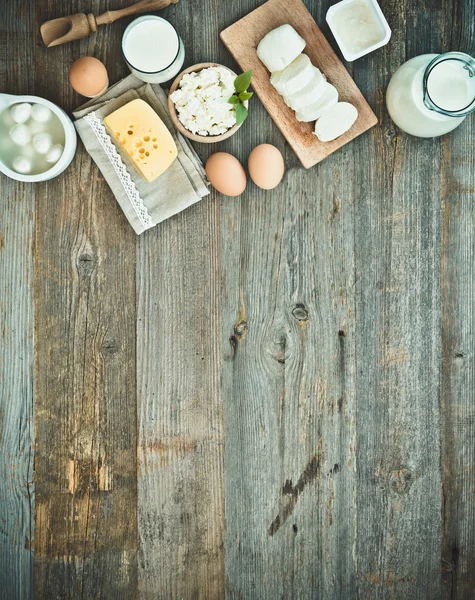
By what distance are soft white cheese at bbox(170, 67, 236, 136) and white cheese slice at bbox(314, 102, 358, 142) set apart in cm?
14

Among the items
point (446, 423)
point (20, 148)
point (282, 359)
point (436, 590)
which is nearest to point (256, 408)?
point (282, 359)

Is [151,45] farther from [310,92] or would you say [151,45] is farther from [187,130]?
[310,92]

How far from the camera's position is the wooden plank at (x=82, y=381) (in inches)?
34.2

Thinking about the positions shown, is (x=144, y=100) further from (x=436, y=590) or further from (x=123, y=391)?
(x=436, y=590)

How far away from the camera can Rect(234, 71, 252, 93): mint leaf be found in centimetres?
76

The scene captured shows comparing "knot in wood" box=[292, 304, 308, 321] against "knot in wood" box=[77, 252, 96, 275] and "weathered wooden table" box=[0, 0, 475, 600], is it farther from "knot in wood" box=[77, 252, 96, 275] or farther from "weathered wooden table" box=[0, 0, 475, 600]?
"knot in wood" box=[77, 252, 96, 275]

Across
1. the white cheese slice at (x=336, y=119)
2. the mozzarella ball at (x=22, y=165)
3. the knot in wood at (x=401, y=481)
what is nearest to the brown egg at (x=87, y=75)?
the mozzarella ball at (x=22, y=165)

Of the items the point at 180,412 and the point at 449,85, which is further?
the point at 180,412

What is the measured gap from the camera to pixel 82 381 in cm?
88

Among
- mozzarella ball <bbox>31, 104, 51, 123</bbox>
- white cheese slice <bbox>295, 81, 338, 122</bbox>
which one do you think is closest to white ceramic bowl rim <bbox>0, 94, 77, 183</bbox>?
mozzarella ball <bbox>31, 104, 51, 123</bbox>

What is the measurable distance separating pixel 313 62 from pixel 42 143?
18.5 inches

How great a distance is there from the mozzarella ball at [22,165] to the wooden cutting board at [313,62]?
387mm

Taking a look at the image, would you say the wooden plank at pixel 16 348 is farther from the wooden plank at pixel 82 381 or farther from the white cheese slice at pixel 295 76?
the white cheese slice at pixel 295 76

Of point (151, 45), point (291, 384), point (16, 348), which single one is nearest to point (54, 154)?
point (151, 45)
